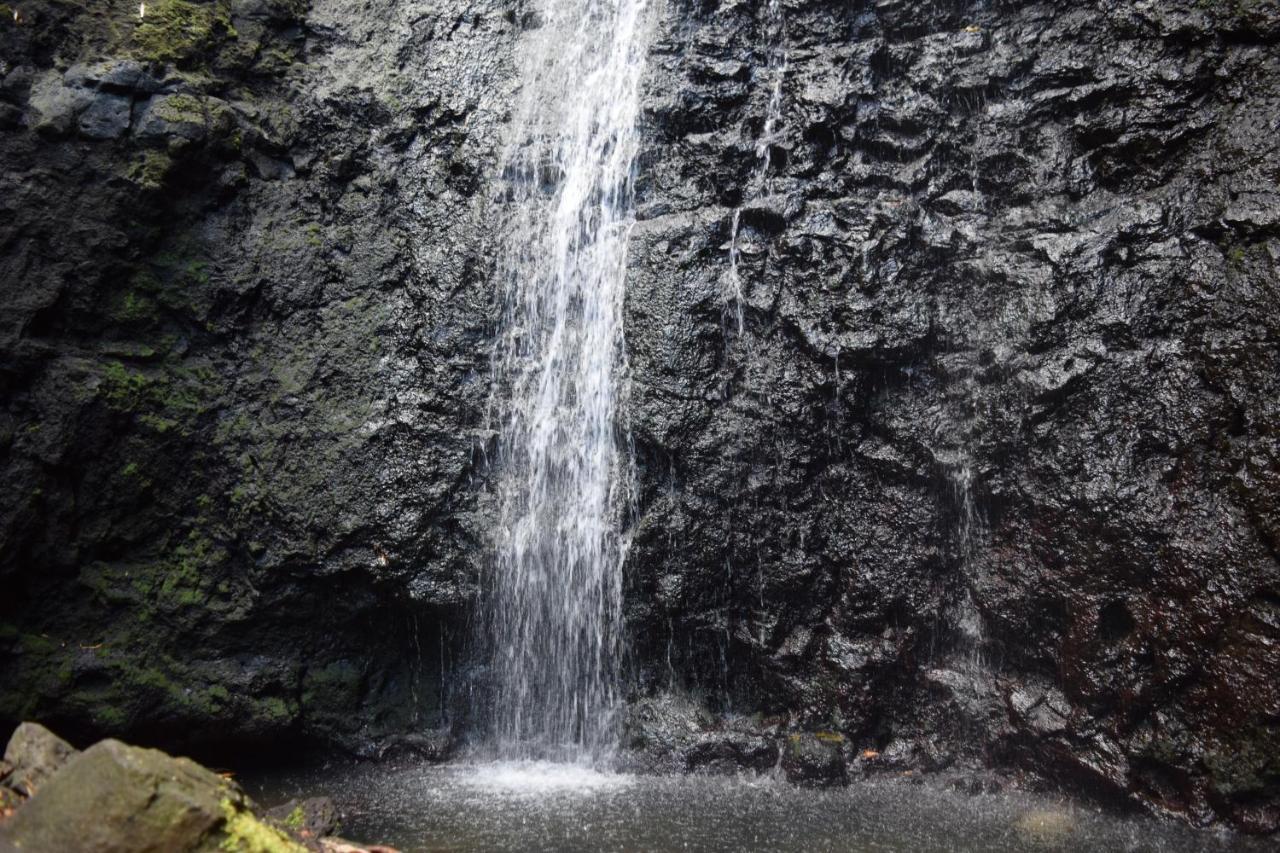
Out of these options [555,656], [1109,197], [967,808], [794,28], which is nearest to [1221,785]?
[967,808]

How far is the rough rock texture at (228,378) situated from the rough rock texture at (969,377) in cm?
151

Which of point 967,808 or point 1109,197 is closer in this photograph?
point 967,808

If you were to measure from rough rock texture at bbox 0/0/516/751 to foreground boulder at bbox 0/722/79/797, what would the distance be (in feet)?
5.35

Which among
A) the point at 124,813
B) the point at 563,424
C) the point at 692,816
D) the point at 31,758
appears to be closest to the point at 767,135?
the point at 563,424

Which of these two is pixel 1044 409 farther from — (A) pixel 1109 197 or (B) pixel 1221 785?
(B) pixel 1221 785

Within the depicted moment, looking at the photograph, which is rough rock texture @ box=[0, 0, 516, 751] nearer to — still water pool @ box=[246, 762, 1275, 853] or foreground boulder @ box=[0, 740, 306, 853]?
still water pool @ box=[246, 762, 1275, 853]

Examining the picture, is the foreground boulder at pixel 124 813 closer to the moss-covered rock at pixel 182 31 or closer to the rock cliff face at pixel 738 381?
the rock cliff face at pixel 738 381

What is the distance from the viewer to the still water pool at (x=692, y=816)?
4.29 m

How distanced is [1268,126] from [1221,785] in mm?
3490

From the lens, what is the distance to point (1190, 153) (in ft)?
16.4

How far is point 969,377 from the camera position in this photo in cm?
550

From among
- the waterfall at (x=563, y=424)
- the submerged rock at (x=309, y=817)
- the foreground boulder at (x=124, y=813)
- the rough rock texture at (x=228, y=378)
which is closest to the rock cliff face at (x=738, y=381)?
the rough rock texture at (x=228, y=378)

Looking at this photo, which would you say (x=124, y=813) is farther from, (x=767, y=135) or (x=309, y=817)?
(x=767, y=135)

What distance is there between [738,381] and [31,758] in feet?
13.5
